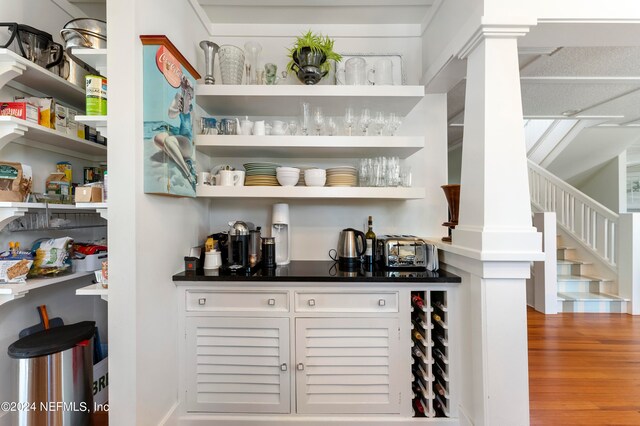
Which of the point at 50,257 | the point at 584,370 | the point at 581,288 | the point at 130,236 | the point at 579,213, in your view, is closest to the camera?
the point at 130,236

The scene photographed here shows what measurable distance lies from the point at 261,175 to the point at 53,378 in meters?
1.50

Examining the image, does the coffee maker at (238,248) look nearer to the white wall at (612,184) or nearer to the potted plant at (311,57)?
the potted plant at (311,57)

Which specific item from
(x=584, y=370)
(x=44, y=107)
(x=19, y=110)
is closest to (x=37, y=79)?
(x=44, y=107)

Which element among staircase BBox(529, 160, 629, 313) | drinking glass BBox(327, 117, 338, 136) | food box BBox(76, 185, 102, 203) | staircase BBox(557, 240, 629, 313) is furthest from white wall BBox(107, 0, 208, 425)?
staircase BBox(557, 240, 629, 313)

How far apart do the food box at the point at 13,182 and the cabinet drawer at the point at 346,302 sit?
154cm

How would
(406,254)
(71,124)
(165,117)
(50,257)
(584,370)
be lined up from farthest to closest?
(584,370), (406,254), (71,124), (50,257), (165,117)

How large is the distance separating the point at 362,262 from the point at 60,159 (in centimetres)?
217

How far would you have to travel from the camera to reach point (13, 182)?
133 cm

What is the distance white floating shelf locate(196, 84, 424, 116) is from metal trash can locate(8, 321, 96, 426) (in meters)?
1.59

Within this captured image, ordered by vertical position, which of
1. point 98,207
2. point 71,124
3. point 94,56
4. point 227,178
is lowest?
point 98,207

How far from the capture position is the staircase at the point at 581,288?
3.13 meters

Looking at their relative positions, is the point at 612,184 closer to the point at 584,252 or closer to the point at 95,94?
the point at 584,252

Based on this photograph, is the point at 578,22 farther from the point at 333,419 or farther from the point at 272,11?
the point at 333,419

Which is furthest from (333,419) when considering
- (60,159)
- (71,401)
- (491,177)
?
(60,159)
